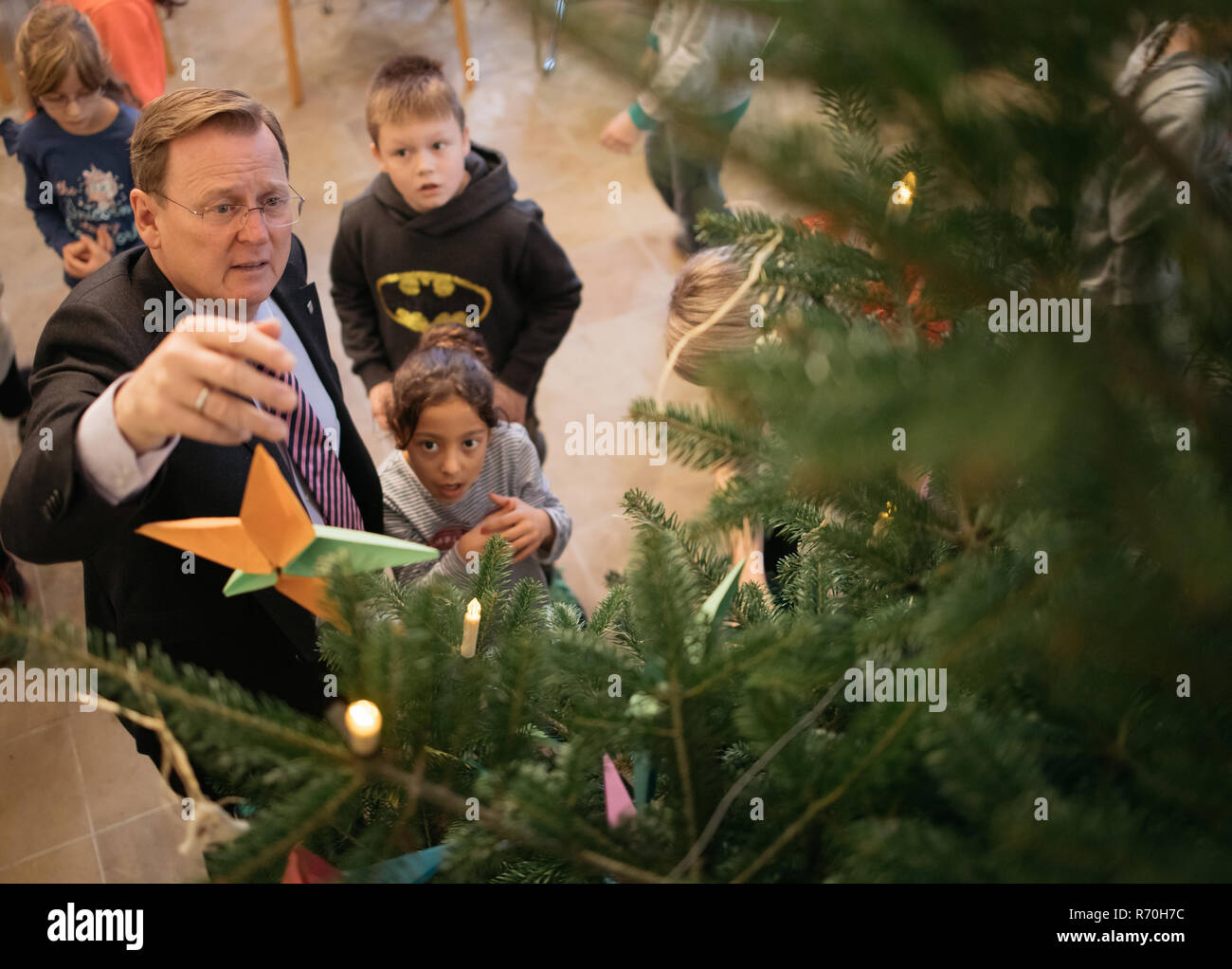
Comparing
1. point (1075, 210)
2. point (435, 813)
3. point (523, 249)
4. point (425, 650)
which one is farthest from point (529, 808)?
point (523, 249)

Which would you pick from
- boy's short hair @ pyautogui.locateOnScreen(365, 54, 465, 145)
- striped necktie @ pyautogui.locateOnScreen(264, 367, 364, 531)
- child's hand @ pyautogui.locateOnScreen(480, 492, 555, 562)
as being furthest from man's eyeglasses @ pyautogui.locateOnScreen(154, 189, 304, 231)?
boy's short hair @ pyautogui.locateOnScreen(365, 54, 465, 145)

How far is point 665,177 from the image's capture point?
3709 mm

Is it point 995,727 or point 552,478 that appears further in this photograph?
point 552,478

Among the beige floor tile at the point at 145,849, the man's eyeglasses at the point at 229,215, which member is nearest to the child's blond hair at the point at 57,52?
the man's eyeglasses at the point at 229,215

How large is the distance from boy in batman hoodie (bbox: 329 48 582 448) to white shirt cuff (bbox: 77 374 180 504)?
1518mm

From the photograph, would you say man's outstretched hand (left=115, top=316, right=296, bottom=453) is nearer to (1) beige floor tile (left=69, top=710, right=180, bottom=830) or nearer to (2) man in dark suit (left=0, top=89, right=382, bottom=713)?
(2) man in dark suit (left=0, top=89, right=382, bottom=713)

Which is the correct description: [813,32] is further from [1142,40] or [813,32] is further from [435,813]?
[435,813]

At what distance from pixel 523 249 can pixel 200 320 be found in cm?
181

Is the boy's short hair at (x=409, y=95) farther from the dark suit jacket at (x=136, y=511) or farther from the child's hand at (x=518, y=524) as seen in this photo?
the child's hand at (x=518, y=524)

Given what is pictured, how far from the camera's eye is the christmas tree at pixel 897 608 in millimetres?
455

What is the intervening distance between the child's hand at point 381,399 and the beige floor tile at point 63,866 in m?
1.40

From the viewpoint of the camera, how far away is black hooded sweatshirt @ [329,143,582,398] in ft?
8.38

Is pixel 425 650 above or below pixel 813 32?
below

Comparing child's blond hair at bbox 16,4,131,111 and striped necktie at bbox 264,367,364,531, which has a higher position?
child's blond hair at bbox 16,4,131,111
